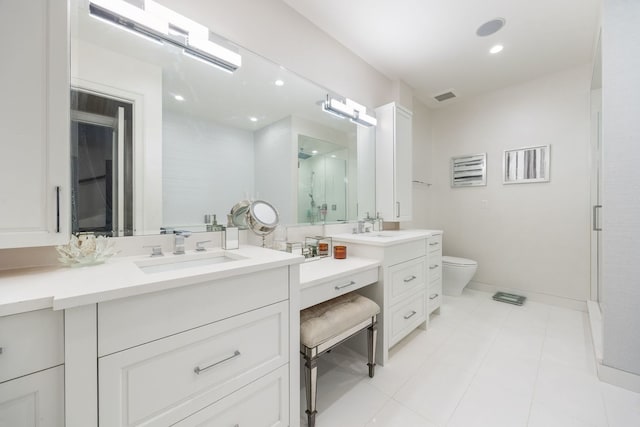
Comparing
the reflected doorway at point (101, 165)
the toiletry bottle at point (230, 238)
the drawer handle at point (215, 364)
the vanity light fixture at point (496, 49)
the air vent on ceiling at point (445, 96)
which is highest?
the vanity light fixture at point (496, 49)

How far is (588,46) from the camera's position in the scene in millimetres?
2191

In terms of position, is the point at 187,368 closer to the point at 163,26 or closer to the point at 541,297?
the point at 163,26

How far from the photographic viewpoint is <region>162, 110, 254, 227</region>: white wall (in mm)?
1262

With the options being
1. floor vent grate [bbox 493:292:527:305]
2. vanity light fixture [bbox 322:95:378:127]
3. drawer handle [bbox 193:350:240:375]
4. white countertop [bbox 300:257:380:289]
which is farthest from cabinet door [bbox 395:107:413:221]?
drawer handle [bbox 193:350:240:375]

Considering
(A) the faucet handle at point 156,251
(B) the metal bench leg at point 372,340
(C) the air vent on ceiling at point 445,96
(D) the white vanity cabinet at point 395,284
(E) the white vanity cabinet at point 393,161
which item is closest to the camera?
(A) the faucet handle at point 156,251

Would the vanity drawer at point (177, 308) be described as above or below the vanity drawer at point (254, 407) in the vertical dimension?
above

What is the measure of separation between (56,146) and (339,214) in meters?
1.78

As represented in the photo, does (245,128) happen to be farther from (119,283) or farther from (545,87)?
(545,87)

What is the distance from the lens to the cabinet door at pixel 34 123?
706 mm

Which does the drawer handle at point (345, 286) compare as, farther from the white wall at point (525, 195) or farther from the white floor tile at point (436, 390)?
the white wall at point (525, 195)

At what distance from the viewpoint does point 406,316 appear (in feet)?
6.06

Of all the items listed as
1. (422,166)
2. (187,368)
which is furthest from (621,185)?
(187,368)

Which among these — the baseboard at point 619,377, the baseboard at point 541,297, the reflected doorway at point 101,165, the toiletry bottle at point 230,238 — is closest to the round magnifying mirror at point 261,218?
the toiletry bottle at point 230,238

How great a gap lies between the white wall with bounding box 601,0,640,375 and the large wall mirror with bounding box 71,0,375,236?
185 cm
